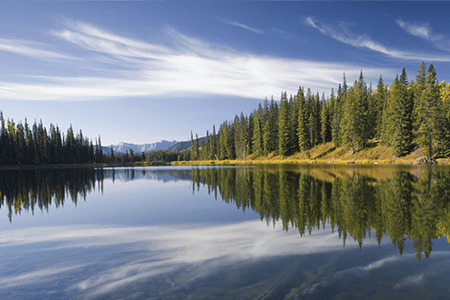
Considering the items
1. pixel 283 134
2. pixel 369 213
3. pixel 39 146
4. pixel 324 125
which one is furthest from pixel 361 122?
pixel 39 146

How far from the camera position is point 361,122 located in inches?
2598

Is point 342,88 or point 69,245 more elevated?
point 342,88

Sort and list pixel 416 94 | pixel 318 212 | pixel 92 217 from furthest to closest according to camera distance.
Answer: pixel 416 94 → pixel 92 217 → pixel 318 212

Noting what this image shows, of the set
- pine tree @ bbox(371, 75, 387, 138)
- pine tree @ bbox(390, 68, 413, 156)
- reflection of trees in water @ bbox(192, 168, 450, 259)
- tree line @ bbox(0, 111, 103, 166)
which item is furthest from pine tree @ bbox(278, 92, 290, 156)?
tree line @ bbox(0, 111, 103, 166)

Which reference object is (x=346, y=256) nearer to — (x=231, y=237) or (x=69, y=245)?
(x=231, y=237)

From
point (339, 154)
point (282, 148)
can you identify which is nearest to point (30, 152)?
point (282, 148)

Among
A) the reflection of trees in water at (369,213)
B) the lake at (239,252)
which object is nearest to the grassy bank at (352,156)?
the reflection of trees in water at (369,213)

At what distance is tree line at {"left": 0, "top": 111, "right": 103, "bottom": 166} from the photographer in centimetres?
9969

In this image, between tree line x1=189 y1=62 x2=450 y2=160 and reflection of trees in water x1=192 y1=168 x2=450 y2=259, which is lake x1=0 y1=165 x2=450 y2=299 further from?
tree line x1=189 y1=62 x2=450 y2=160

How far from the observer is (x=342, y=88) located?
308 ft

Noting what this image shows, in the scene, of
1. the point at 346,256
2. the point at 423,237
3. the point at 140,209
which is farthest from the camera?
the point at 140,209

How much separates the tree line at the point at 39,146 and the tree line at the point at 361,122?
73882 mm

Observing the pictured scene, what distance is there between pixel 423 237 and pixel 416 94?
6161 centimetres

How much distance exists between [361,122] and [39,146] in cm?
12504
